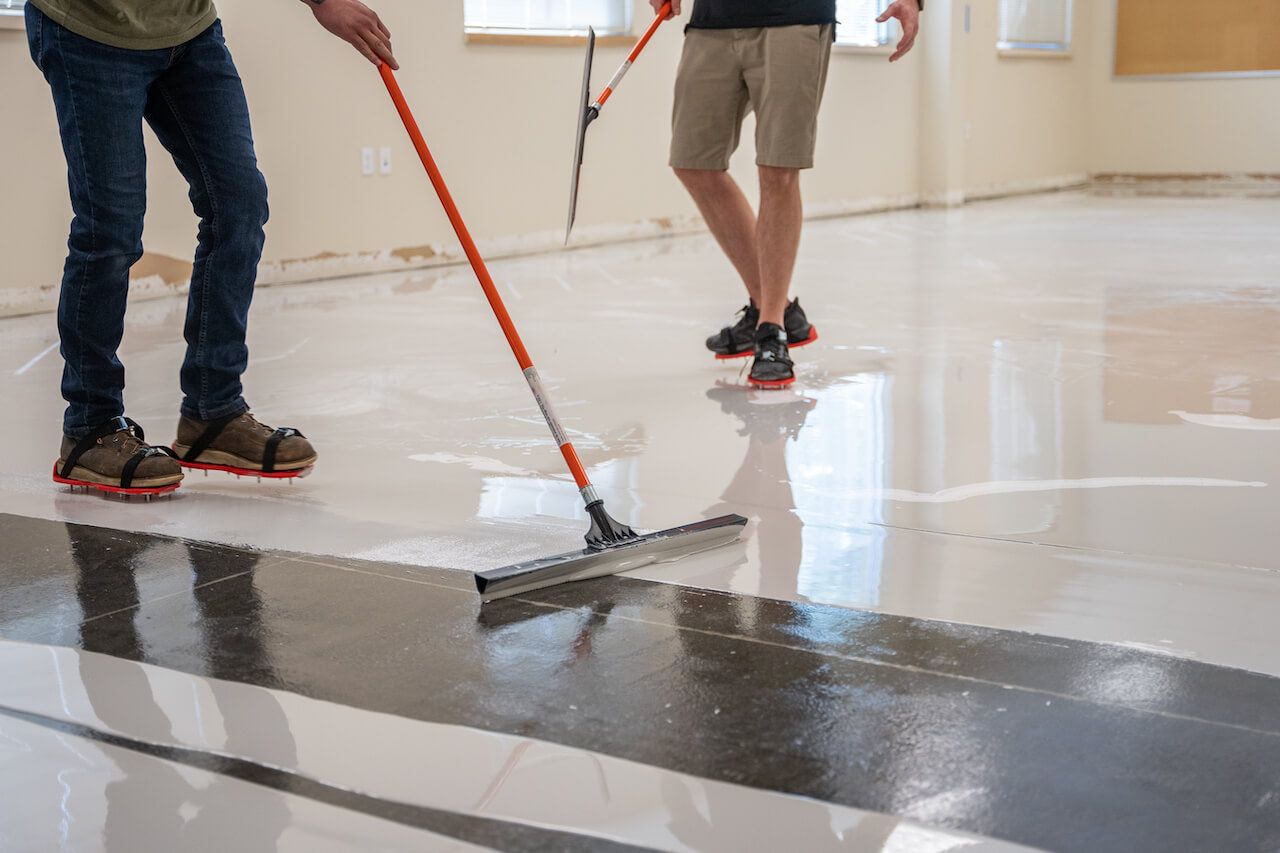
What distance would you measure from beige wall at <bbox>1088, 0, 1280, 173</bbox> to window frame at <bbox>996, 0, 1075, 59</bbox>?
1.13 ft

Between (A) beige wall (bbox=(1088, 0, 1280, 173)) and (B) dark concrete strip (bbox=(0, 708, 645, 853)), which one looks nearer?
(B) dark concrete strip (bbox=(0, 708, 645, 853))

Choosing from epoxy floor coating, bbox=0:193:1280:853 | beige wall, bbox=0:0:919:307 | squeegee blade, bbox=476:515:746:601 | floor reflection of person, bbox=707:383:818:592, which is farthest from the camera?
beige wall, bbox=0:0:919:307

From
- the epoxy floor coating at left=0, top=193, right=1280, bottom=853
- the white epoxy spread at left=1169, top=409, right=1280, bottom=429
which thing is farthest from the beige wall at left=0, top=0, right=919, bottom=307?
the white epoxy spread at left=1169, top=409, right=1280, bottom=429

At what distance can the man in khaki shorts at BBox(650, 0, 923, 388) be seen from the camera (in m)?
2.87

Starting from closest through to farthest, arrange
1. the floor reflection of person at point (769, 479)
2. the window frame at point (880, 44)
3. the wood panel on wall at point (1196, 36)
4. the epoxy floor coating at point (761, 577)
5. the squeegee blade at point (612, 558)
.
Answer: the epoxy floor coating at point (761, 577), the squeegee blade at point (612, 558), the floor reflection of person at point (769, 479), the window frame at point (880, 44), the wood panel on wall at point (1196, 36)

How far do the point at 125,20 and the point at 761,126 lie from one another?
137 centimetres

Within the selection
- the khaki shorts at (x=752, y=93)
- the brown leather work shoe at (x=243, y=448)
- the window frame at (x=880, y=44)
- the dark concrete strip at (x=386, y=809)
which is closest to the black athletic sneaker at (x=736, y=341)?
the khaki shorts at (x=752, y=93)

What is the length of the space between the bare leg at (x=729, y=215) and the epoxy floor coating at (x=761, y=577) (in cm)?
24

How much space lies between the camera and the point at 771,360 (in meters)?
2.90

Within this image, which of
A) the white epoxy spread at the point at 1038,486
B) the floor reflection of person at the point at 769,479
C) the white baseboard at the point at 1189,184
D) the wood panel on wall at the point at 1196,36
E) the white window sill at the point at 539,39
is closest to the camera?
the floor reflection of person at the point at 769,479

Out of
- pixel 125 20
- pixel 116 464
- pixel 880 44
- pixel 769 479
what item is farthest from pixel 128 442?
pixel 880 44

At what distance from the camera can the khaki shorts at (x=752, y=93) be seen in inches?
113

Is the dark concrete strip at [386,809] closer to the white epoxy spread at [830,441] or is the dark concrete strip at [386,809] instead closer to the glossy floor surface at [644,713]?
the glossy floor surface at [644,713]

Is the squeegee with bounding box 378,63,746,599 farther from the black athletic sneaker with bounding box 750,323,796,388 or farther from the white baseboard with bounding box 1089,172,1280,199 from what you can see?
the white baseboard with bounding box 1089,172,1280,199
